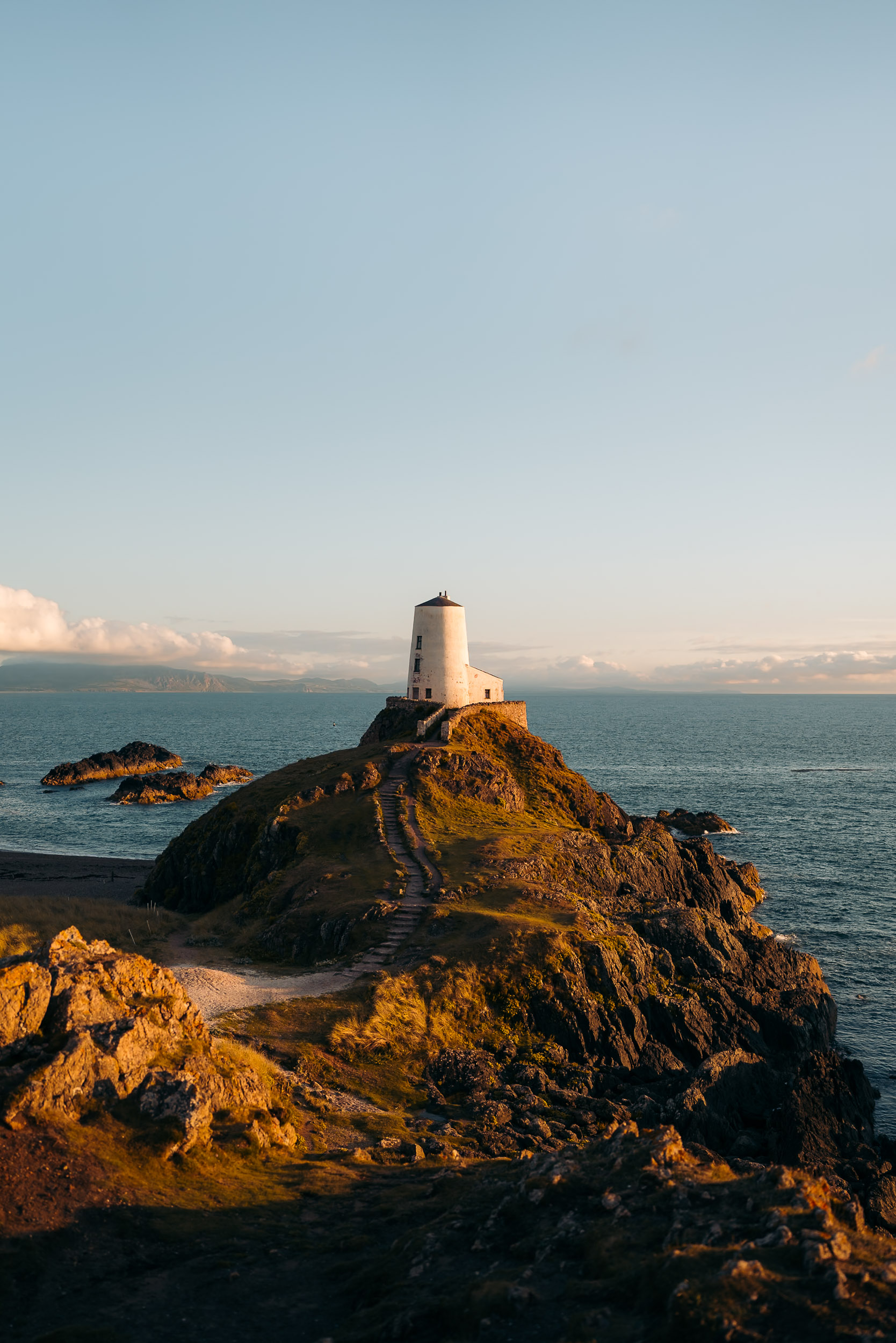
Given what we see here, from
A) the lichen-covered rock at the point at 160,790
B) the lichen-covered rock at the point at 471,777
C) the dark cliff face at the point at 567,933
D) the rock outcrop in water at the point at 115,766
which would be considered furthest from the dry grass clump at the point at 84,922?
the rock outcrop in water at the point at 115,766

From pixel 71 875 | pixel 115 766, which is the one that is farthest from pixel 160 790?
pixel 71 875

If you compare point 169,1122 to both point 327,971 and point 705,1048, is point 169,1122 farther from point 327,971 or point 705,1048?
point 705,1048

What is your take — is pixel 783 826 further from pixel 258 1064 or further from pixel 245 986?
pixel 258 1064

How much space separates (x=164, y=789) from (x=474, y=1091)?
105 metres

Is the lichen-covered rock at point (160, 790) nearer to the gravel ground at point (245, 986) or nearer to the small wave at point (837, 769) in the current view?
the gravel ground at point (245, 986)

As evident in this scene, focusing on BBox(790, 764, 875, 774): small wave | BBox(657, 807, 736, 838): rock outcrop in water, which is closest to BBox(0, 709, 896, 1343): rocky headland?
BBox(657, 807, 736, 838): rock outcrop in water

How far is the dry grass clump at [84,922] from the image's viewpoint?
158ft

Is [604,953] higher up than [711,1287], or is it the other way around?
[711,1287]

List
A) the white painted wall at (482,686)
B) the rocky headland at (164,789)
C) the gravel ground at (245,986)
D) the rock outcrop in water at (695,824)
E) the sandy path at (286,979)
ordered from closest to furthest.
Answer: the gravel ground at (245,986) → the sandy path at (286,979) → the white painted wall at (482,686) → the rock outcrop in water at (695,824) → the rocky headland at (164,789)

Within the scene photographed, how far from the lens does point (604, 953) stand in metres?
45.7

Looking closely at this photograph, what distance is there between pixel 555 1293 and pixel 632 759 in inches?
6568

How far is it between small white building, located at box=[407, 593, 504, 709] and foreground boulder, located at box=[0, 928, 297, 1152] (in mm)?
55565

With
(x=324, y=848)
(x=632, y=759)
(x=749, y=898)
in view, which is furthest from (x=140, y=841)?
(x=632, y=759)

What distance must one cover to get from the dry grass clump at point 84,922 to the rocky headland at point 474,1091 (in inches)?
141
